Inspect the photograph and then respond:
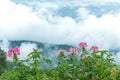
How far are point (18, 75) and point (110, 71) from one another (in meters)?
1.72

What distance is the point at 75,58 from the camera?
31.1ft

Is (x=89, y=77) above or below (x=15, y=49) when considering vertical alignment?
below

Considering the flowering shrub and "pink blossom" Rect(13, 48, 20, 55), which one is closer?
the flowering shrub

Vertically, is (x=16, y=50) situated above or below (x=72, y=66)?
above

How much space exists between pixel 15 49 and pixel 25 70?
67cm

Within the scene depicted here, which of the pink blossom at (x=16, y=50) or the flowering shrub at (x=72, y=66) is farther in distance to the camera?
the pink blossom at (x=16, y=50)

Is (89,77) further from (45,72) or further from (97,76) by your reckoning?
(45,72)

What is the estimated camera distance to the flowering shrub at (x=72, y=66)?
29.1 feet

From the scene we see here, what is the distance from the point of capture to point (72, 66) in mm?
9359

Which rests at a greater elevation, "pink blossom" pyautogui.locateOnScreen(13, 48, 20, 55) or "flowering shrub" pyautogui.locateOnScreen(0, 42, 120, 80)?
"pink blossom" pyautogui.locateOnScreen(13, 48, 20, 55)

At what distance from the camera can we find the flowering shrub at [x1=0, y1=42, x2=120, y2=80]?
29.1 ft

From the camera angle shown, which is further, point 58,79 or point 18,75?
point 58,79

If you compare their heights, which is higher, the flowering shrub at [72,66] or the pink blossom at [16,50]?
the pink blossom at [16,50]

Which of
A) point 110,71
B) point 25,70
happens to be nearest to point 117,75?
point 110,71
